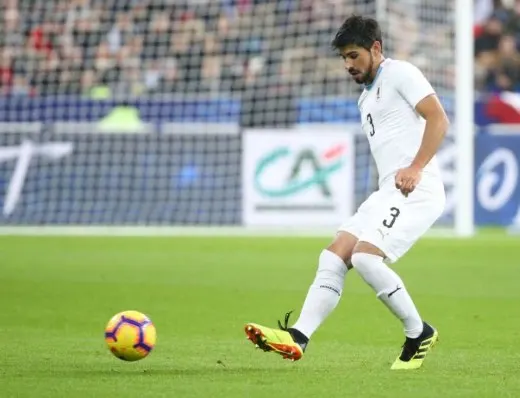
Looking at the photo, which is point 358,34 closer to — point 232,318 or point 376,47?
point 376,47

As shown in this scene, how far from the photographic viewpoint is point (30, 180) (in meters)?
21.0

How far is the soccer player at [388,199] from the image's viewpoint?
777 cm

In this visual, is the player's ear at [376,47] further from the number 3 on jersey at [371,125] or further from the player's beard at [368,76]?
the number 3 on jersey at [371,125]

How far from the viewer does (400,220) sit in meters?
7.86

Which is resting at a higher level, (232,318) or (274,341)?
(274,341)

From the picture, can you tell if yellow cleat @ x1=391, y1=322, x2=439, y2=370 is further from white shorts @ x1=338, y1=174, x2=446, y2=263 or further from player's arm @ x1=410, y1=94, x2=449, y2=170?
player's arm @ x1=410, y1=94, x2=449, y2=170

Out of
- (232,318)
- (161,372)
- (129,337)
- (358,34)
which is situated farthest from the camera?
(232,318)

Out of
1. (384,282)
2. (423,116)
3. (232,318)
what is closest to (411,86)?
(423,116)

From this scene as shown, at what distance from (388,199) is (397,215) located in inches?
5.2

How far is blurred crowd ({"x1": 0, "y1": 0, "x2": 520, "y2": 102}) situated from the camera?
22.2 m

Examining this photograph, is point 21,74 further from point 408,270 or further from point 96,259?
point 408,270

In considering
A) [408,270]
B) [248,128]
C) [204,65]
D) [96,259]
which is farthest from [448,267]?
[204,65]

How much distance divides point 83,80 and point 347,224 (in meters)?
15.3

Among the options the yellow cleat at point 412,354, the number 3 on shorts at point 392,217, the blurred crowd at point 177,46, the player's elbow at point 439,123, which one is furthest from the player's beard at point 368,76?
the blurred crowd at point 177,46
